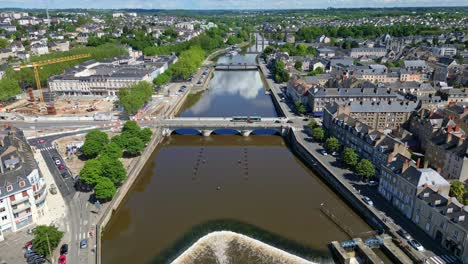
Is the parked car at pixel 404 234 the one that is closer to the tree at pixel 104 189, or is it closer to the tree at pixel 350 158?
the tree at pixel 350 158

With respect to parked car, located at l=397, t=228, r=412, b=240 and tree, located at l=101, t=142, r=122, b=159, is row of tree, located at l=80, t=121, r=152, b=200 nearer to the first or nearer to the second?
tree, located at l=101, t=142, r=122, b=159

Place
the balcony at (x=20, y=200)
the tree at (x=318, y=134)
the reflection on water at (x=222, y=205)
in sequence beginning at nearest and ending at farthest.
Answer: the balcony at (x=20, y=200) < the reflection on water at (x=222, y=205) < the tree at (x=318, y=134)

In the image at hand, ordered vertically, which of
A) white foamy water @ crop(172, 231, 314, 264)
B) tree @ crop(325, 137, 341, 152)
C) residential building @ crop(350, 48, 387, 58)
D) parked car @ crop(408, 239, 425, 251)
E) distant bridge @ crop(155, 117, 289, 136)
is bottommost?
white foamy water @ crop(172, 231, 314, 264)

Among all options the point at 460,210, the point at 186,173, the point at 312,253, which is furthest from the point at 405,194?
the point at 186,173

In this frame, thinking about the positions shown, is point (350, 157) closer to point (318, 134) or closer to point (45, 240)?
point (318, 134)

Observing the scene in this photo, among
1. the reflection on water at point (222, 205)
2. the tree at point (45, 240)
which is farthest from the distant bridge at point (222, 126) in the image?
the tree at point (45, 240)

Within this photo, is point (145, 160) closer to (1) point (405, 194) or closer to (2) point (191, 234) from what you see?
(2) point (191, 234)

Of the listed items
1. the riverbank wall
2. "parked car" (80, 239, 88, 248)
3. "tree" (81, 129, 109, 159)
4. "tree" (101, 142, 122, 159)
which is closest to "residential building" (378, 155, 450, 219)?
the riverbank wall
